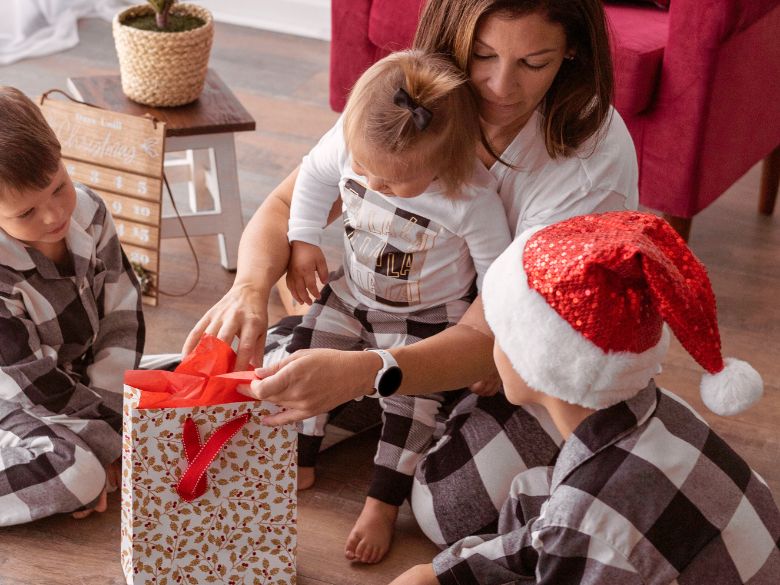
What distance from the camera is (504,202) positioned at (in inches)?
60.6

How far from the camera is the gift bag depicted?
1.30 metres

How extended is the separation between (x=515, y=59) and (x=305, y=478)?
0.75 meters

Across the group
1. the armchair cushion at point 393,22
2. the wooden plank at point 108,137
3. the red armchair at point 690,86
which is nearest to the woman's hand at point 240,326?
the wooden plank at point 108,137

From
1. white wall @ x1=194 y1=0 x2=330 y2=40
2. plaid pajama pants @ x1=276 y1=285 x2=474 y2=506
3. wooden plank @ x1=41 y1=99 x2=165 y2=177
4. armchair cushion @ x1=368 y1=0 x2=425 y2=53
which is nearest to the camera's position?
Answer: plaid pajama pants @ x1=276 y1=285 x2=474 y2=506

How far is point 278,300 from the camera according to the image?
7.03ft

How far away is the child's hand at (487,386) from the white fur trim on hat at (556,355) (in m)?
0.43

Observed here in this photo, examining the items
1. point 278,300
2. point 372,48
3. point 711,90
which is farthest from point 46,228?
point 711,90

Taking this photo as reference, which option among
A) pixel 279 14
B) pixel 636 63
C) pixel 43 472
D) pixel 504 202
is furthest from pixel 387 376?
pixel 279 14

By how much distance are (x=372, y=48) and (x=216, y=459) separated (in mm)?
1377

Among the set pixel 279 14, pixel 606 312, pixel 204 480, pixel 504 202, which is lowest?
pixel 279 14

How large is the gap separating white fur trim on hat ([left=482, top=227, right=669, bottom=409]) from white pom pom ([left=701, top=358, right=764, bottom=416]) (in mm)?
64

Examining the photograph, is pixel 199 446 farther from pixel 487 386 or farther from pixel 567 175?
pixel 567 175

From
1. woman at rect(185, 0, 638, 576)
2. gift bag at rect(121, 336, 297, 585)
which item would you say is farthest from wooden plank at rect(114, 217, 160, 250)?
gift bag at rect(121, 336, 297, 585)

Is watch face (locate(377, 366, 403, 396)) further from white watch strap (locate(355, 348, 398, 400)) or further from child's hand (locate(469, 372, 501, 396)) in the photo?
child's hand (locate(469, 372, 501, 396))
